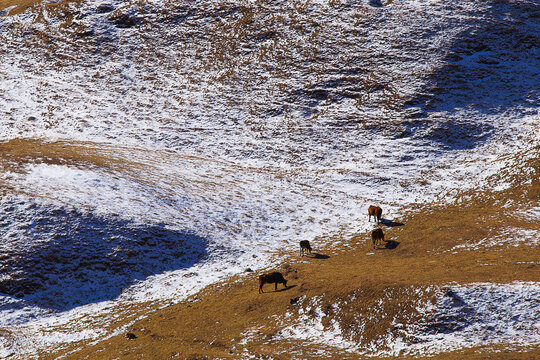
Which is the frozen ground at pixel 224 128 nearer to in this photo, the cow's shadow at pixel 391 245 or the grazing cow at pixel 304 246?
the grazing cow at pixel 304 246

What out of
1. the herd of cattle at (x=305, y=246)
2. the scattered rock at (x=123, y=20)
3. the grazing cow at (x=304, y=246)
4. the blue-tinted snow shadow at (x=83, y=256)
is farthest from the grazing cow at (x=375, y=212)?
the scattered rock at (x=123, y=20)

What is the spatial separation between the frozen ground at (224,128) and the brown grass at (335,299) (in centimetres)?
187

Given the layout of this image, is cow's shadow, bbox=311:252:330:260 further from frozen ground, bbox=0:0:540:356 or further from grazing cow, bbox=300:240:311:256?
frozen ground, bbox=0:0:540:356

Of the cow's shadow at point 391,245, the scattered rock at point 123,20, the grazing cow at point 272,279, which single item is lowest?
the cow's shadow at point 391,245

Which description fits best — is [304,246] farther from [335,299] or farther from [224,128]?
[224,128]

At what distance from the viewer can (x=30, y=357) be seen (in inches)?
679

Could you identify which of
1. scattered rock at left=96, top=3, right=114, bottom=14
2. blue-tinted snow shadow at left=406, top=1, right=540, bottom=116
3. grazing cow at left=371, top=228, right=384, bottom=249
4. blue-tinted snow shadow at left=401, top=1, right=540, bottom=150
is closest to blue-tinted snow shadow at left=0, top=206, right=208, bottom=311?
grazing cow at left=371, top=228, right=384, bottom=249

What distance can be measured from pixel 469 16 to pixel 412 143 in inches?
857

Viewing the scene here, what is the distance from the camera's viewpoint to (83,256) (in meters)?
22.9

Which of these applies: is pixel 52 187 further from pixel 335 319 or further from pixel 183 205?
pixel 335 319

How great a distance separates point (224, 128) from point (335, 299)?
2632 centimetres

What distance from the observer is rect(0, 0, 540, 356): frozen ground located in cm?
2292

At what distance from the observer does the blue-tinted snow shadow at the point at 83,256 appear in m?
21.3

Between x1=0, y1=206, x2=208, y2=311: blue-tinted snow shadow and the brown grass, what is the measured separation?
4020 mm
